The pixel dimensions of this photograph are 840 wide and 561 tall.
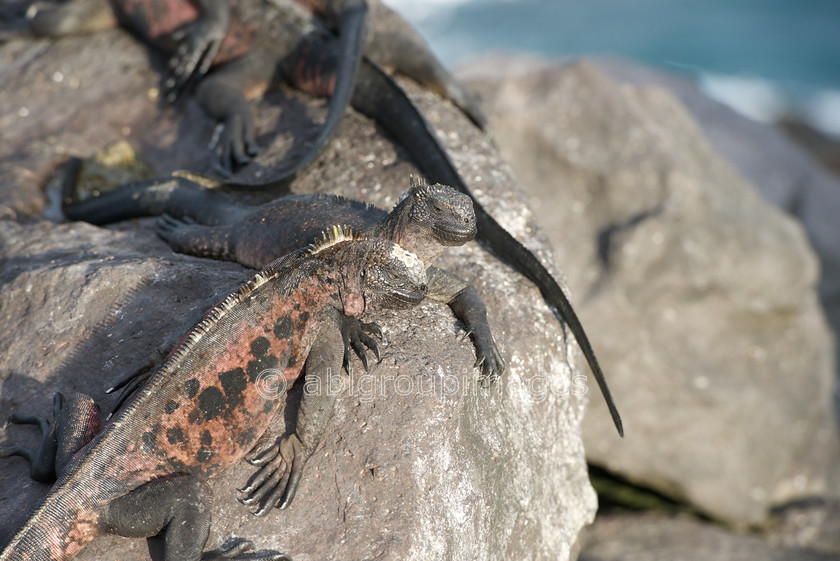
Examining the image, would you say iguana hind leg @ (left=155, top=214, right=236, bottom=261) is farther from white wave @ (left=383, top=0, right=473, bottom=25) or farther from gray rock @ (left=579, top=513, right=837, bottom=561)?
white wave @ (left=383, top=0, right=473, bottom=25)

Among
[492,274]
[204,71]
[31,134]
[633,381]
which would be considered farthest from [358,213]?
[633,381]

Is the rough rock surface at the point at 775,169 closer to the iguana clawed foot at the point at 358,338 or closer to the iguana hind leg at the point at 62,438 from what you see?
the iguana clawed foot at the point at 358,338

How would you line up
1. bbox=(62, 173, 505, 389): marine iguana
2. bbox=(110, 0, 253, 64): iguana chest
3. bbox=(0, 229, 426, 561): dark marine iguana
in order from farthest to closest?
bbox=(110, 0, 253, 64): iguana chest, bbox=(62, 173, 505, 389): marine iguana, bbox=(0, 229, 426, 561): dark marine iguana

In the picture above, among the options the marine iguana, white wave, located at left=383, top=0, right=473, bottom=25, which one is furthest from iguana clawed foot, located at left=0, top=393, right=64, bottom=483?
white wave, located at left=383, top=0, right=473, bottom=25

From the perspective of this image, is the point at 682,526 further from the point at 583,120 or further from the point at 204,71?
the point at 204,71

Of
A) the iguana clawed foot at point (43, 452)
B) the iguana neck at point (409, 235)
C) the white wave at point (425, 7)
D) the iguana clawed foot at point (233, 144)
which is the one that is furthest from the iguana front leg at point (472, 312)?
the white wave at point (425, 7)

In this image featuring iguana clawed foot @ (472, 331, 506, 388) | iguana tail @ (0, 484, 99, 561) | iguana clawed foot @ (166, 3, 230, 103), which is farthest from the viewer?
iguana clawed foot @ (166, 3, 230, 103)

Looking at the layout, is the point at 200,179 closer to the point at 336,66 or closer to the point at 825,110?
the point at 336,66
